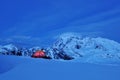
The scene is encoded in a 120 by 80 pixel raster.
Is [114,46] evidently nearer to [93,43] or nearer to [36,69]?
[93,43]

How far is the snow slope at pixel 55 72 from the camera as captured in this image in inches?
98.4

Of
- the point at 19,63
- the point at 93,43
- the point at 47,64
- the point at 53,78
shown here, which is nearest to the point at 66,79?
the point at 53,78

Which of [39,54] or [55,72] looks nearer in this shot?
[55,72]

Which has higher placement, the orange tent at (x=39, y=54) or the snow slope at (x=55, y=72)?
the orange tent at (x=39, y=54)

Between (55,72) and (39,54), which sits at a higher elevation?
(39,54)

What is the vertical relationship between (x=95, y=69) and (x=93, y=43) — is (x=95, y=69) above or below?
below

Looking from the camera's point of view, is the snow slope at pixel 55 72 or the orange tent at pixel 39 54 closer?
the snow slope at pixel 55 72

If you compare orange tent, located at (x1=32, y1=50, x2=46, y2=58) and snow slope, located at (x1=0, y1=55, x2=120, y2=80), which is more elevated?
orange tent, located at (x1=32, y1=50, x2=46, y2=58)

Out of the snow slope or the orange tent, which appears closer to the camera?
the snow slope

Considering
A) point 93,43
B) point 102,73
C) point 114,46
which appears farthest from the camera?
point 93,43

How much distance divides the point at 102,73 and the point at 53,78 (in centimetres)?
48

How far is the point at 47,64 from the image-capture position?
9.99ft

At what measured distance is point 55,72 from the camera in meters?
2.69

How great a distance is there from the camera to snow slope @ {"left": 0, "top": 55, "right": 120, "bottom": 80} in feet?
8.20
